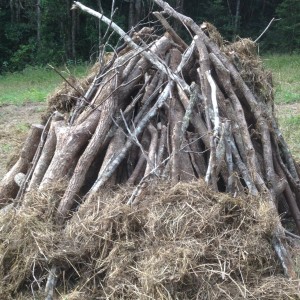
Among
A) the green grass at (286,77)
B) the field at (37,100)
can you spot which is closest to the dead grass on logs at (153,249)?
the field at (37,100)

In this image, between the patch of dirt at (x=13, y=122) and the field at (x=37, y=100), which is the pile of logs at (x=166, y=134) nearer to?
the field at (x=37, y=100)

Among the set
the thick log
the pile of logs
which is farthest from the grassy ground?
the thick log

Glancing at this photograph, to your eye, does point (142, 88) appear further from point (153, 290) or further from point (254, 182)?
point (153, 290)

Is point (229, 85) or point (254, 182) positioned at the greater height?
point (229, 85)

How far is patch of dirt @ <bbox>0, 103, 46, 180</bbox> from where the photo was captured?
29.8ft

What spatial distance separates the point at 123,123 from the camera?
5.26 metres

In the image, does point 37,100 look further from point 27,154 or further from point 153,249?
point 153,249

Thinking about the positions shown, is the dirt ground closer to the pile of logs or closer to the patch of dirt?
the patch of dirt

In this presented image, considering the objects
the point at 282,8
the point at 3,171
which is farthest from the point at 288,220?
the point at 282,8

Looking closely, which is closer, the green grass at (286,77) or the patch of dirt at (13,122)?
the patch of dirt at (13,122)

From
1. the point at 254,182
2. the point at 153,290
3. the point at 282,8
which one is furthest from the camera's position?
the point at 282,8

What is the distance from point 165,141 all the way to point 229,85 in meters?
0.96

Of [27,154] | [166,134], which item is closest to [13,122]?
[27,154]

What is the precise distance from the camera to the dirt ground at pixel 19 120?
9.13 meters
